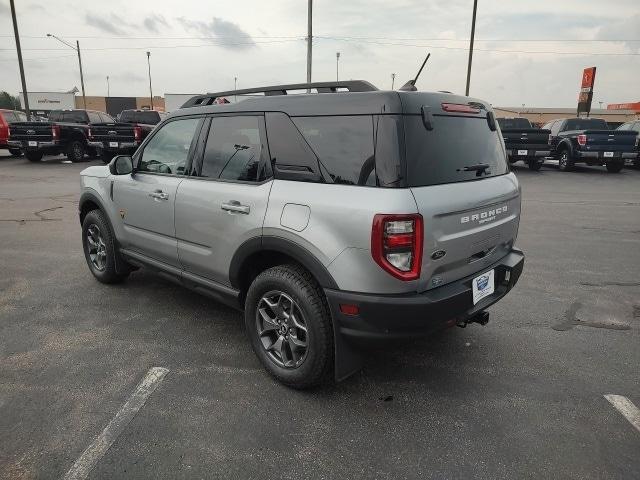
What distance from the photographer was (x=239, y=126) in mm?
3150

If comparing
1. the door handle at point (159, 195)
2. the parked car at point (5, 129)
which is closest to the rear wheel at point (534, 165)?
the door handle at point (159, 195)

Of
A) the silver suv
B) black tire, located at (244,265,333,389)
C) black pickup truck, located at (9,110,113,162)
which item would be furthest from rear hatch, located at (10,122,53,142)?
black tire, located at (244,265,333,389)

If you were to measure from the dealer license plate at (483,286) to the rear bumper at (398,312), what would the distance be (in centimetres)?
12

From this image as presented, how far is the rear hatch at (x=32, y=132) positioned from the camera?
15508 mm

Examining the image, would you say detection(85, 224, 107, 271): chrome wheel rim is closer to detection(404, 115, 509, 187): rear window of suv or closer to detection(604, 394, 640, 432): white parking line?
detection(404, 115, 509, 187): rear window of suv

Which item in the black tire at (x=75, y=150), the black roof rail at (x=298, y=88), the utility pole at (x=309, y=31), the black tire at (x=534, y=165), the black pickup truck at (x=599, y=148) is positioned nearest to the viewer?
the black roof rail at (x=298, y=88)

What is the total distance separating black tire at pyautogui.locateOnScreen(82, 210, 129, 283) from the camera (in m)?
4.39

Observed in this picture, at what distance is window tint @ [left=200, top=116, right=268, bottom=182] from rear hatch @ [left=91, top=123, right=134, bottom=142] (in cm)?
1322

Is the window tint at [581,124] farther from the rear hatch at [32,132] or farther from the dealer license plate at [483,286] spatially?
the rear hatch at [32,132]

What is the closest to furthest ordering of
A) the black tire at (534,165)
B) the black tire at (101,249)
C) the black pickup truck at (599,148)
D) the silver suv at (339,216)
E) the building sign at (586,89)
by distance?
1. the silver suv at (339,216)
2. the black tire at (101,249)
3. the black pickup truck at (599,148)
4. the black tire at (534,165)
5. the building sign at (586,89)

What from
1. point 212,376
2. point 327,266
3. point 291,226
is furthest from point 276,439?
point 291,226

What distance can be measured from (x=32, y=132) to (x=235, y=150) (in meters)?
15.8

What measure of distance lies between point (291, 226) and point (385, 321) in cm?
76

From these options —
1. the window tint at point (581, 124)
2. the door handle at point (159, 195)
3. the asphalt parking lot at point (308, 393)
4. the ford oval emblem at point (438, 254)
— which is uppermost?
the window tint at point (581, 124)
